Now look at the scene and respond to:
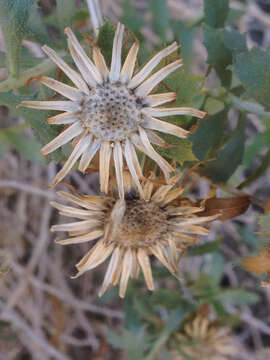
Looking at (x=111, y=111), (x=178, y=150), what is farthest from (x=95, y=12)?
(x=178, y=150)

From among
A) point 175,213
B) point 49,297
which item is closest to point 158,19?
point 175,213

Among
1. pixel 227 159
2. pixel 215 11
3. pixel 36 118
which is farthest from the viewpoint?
pixel 215 11

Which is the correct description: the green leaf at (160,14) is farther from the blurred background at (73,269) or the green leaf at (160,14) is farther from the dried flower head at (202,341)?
the dried flower head at (202,341)

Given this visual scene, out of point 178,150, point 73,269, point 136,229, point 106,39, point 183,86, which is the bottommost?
point 73,269

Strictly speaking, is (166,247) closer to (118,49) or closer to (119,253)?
(119,253)

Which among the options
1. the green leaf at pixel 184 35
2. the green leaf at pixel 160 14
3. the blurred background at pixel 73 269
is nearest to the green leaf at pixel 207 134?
the green leaf at pixel 184 35

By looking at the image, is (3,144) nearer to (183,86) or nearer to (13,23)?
(13,23)
